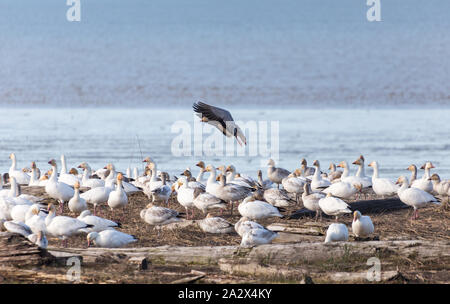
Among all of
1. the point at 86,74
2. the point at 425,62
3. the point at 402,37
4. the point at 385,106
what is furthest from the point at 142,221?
the point at 402,37

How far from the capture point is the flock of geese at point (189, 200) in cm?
954

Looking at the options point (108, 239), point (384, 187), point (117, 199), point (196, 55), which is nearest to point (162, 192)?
point (117, 199)

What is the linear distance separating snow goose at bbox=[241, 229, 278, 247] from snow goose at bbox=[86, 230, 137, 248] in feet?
4.38

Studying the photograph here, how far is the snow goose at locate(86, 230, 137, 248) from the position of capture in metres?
9.20

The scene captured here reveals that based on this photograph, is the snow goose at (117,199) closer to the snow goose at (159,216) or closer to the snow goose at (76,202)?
the snow goose at (76,202)

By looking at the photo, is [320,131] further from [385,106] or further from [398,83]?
[398,83]

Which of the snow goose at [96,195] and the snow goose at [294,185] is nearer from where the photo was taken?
the snow goose at [96,195]

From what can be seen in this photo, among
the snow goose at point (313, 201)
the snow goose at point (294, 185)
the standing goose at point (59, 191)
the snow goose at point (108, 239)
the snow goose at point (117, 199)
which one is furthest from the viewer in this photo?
the snow goose at point (294, 185)

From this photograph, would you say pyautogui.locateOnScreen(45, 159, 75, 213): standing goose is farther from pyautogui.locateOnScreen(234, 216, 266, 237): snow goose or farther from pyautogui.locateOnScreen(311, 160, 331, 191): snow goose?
pyautogui.locateOnScreen(311, 160, 331, 191): snow goose

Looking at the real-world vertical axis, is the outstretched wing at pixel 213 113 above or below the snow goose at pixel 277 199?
above

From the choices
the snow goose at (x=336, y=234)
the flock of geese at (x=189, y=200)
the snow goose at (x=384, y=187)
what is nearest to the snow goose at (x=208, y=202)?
the flock of geese at (x=189, y=200)

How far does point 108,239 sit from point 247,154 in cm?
1116

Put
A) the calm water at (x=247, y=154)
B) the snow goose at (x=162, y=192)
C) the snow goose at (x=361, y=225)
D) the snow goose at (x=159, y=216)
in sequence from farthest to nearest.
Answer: the calm water at (x=247, y=154)
the snow goose at (x=162, y=192)
the snow goose at (x=159, y=216)
the snow goose at (x=361, y=225)

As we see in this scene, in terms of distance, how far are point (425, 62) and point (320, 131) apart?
33.4 meters
